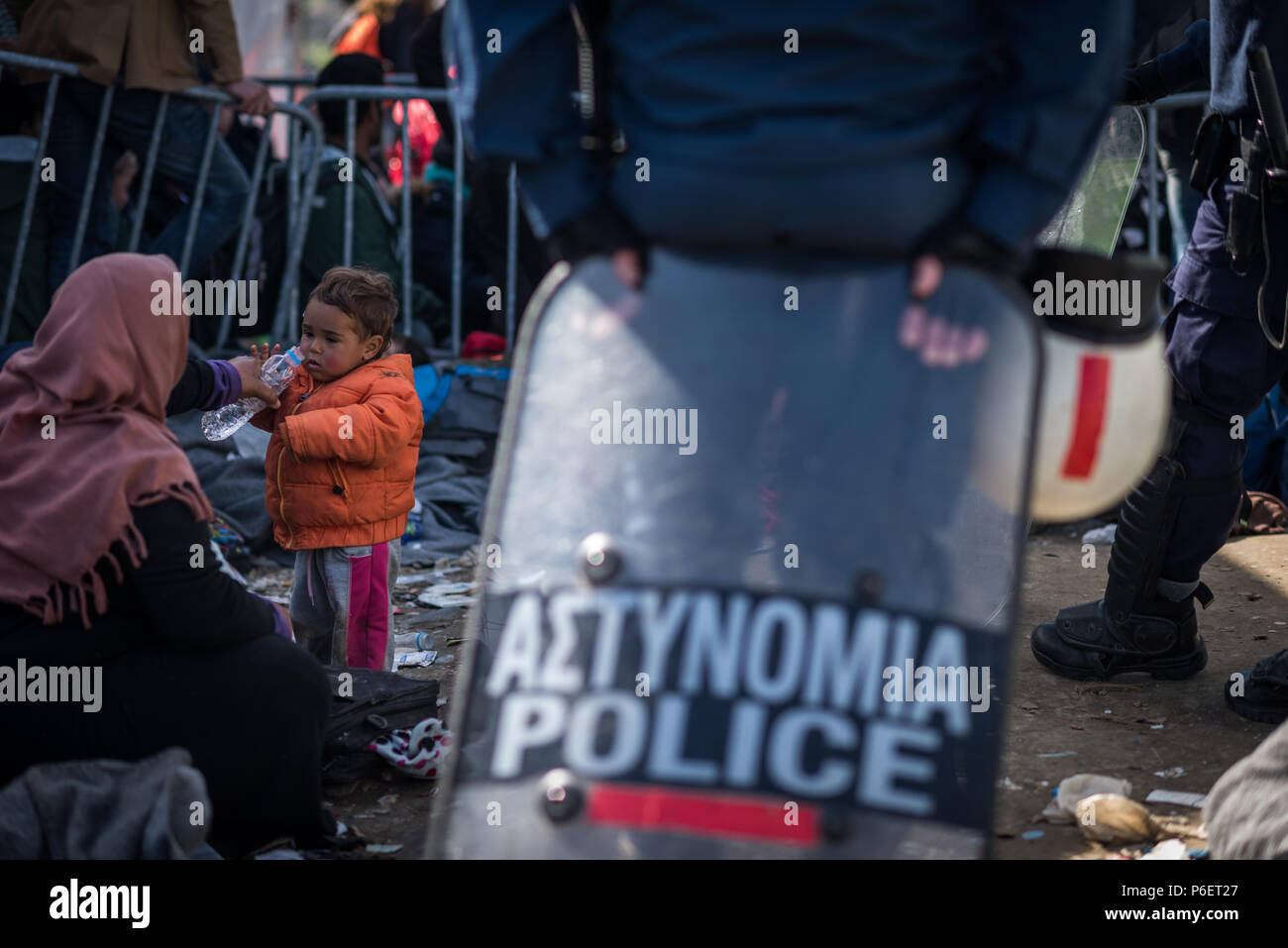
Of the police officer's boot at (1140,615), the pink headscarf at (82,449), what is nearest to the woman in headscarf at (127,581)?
the pink headscarf at (82,449)

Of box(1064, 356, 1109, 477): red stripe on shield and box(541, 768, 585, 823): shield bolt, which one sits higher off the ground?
box(1064, 356, 1109, 477): red stripe on shield

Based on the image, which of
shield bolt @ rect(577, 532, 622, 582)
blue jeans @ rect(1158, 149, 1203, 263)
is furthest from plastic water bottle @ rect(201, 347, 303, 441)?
blue jeans @ rect(1158, 149, 1203, 263)

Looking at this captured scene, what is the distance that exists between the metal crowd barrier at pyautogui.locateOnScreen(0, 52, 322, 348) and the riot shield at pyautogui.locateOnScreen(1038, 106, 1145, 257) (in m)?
3.90

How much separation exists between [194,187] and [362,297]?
3000 mm

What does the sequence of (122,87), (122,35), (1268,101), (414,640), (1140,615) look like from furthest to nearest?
1. (122,87)
2. (122,35)
3. (414,640)
4. (1140,615)
5. (1268,101)

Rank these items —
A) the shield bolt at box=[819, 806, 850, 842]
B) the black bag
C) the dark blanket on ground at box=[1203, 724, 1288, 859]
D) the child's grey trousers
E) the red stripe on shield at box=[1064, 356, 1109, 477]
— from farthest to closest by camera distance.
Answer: the child's grey trousers
the black bag
the dark blanket on ground at box=[1203, 724, 1288, 859]
the red stripe on shield at box=[1064, 356, 1109, 477]
the shield bolt at box=[819, 806, 850, 842]

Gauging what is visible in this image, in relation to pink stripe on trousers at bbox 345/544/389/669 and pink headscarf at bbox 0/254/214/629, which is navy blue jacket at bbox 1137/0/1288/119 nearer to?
pink headscarf at bbox 0/254/214/629

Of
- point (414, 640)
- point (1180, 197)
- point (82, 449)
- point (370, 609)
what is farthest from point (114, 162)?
point (1180, 197)

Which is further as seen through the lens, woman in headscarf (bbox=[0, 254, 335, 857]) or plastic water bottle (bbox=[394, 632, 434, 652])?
plastic water bottle (bbox=[394, 632, 434, 652])

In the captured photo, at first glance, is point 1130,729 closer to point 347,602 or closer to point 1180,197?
point 347,602

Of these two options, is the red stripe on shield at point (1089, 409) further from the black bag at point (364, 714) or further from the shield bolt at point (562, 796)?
the black bag at point (364, 714)

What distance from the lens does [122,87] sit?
18.3 ft

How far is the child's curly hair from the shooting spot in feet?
11.3
